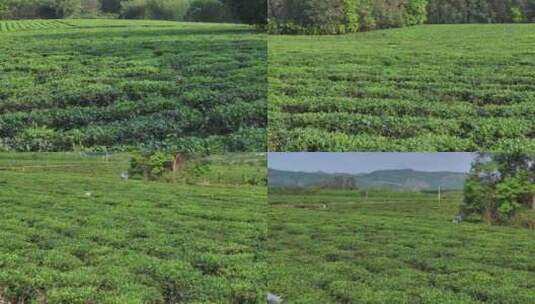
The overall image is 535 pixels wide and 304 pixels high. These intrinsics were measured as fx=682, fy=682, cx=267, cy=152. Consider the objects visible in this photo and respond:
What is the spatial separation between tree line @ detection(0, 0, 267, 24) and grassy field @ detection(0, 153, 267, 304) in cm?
495

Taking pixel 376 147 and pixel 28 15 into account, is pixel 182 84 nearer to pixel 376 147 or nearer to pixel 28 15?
pixel 376 147

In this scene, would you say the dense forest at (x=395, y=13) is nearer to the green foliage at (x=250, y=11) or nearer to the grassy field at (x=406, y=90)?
the grassy field at (x=406, y=90)

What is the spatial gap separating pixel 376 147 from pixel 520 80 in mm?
3396

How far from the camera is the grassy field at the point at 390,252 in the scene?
669 cm

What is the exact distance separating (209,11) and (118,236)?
22.8ft

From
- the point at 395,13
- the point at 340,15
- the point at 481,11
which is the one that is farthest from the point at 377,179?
the point at 481,11

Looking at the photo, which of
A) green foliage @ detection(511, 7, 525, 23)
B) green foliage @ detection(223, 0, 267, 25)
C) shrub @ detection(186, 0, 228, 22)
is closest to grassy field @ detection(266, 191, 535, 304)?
green foliage @ detection(511, 7, 525, 23)

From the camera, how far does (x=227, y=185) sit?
7.67 meters

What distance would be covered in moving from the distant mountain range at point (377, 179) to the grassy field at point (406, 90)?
35 cm

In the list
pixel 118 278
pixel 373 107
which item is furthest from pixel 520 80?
pixel 118 278

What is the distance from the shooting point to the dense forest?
10.0 metres

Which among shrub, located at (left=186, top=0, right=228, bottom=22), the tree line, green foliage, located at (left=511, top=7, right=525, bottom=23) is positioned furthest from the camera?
shrub, located at (left=186, top=0, right=228, bottom=22)

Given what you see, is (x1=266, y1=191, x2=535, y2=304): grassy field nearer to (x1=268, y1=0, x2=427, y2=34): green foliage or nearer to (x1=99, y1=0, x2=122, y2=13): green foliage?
(x1=268, y1=0, x2=427, y2=34): green foliage

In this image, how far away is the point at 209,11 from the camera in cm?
1337
